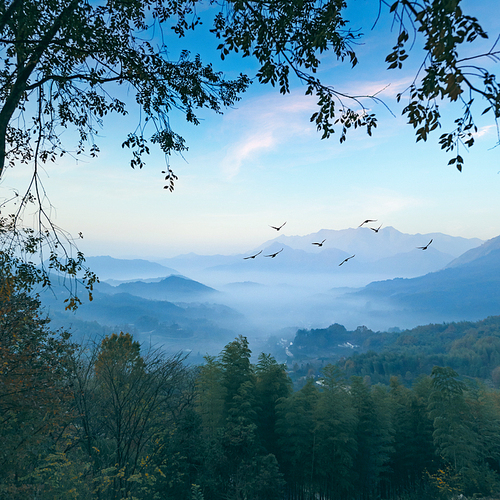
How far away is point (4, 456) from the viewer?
6262 mm

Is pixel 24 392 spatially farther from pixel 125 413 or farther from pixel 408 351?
pixel 408 351

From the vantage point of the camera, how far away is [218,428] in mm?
12938

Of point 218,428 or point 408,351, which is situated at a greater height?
point 218,428

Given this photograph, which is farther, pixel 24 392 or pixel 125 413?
pixel 125 413

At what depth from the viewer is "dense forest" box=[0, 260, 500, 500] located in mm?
7039

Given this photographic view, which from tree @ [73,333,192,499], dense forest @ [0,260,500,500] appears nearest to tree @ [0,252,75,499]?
dense forest @ [0,260,500,500]

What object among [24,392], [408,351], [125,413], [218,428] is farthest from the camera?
[408,351]

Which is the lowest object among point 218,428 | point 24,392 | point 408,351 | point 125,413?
point 408,351

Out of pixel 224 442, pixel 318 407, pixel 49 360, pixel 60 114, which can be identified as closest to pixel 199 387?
pixel 224 442

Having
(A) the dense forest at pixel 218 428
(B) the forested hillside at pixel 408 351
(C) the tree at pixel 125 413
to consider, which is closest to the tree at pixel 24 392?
(A) the dense forest at pixel 218 428

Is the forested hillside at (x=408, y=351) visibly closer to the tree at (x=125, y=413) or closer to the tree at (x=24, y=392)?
the tree at (x=125, y=413)

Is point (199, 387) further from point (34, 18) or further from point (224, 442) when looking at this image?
point (34, 18)

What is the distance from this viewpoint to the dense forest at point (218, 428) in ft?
23.1

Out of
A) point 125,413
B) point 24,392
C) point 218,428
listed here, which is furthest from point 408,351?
point 24,392
